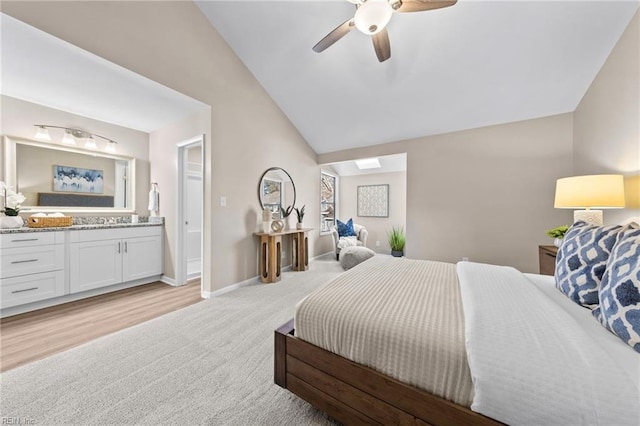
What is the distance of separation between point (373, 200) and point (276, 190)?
8.88 feet

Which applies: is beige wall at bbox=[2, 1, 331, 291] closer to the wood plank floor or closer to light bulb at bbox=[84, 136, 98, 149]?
the wood plank floor

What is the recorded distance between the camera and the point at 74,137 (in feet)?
9.48

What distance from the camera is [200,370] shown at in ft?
4.91

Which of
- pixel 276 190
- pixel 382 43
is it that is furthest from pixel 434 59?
pixel 276 190

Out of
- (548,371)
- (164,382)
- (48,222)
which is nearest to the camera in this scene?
(548,371)

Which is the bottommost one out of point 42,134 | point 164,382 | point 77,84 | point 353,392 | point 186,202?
point 164,382

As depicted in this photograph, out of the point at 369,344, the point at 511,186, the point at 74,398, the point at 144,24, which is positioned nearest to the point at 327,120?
the point at 144,24

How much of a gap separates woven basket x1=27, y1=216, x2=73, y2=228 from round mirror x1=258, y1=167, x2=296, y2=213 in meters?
2.23

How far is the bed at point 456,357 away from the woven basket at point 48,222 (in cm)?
310

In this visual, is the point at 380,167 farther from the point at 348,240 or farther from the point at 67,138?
the point at 67,138

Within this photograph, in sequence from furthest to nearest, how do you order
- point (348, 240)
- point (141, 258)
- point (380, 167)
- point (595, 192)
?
point (380, 167)
point (348, 240)
point (141, 258)
point (595, 192)

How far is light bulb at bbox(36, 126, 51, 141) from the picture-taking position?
2619 millimetres

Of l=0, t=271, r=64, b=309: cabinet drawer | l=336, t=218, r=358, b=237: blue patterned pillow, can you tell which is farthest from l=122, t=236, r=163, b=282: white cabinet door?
l=336, t=218, r=358, b=237: blue patterned pillow

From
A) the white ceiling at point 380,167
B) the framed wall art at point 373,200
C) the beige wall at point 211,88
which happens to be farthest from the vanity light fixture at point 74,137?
the framed wall art at point 373,200
